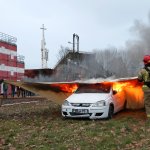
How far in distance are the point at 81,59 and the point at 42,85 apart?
28.6 feet

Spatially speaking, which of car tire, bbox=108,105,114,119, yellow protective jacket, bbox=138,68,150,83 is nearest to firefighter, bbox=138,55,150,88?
yellow protective jacket, bbox=138,68,150,83

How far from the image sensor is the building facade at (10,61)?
58.6 metres

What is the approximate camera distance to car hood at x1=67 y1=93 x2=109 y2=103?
17197mm

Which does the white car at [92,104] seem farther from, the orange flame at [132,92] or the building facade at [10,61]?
the building facade at [10,61]

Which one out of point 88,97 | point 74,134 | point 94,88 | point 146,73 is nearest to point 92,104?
point 88,97

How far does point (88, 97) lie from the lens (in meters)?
17.6

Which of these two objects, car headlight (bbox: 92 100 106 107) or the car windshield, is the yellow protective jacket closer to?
car headlight (bbox: 92 100 106 107)

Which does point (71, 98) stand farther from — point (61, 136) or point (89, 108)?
point (61, 136)

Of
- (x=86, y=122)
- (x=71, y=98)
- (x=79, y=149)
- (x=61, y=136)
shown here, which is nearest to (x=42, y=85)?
(x=71, y=98)

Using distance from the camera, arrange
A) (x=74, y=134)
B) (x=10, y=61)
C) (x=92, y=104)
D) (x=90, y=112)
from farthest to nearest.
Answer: (x=10, y=61) < (x=92, y=104) < (x=90, y=112) < (x=74, y=134)

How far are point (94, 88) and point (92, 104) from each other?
6.52 ft

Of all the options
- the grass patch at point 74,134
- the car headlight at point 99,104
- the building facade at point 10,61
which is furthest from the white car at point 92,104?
the building facade at point 10,61

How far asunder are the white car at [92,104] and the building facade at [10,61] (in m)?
40.5

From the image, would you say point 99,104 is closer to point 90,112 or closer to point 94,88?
point 90,112
